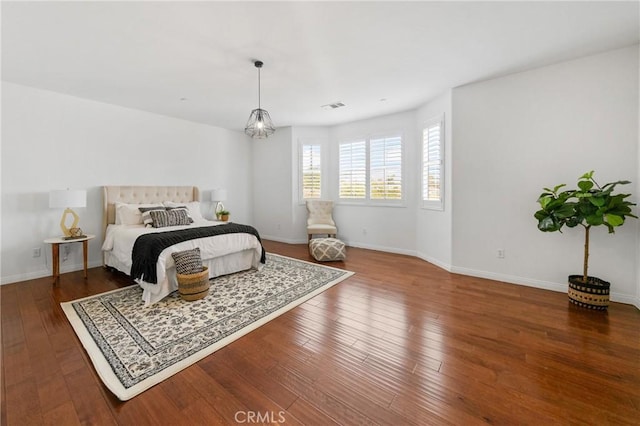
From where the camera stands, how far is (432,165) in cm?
443

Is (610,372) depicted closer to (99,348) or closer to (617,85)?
(617,85)

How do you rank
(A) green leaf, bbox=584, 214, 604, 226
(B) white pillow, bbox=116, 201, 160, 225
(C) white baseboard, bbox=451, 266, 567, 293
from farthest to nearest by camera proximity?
(B) white pillow, bbox=116, 201, 160, 225 → (C) white baseboard, bbox=451, 266, 567, 293 → (A) green leaf, bbox=584, 214, 604, 226

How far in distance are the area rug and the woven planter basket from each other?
2.66m

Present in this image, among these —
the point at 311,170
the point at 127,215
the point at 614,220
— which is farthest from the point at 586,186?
the point at 127,215

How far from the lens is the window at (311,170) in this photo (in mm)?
6078

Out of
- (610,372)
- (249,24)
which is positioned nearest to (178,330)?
(249,24)

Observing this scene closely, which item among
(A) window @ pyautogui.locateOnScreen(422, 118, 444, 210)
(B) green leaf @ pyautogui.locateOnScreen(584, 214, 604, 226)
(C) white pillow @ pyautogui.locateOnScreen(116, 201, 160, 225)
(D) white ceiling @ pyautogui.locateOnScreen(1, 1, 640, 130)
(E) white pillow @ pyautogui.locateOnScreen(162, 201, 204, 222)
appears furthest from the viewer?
(E) white pillow @ pyautogui.locateOnScreen(162, 201, 204, 222)

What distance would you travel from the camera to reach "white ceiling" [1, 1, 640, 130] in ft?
6.98

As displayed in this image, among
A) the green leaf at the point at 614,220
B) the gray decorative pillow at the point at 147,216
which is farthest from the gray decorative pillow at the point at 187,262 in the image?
the green leaf at the point at 614,220

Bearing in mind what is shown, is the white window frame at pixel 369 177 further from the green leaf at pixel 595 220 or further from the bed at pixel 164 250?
the green leaf at pixel 595 220

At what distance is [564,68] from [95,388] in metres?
5.45

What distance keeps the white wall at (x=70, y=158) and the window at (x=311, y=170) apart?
2.34 m

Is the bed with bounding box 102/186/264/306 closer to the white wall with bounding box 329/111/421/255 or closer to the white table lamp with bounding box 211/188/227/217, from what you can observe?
the white table lamp with bounding box 211/188/227/217

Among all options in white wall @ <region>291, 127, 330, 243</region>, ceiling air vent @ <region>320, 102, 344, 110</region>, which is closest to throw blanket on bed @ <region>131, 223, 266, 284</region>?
white wall @ <region>291, 127, 330, 243</region>
